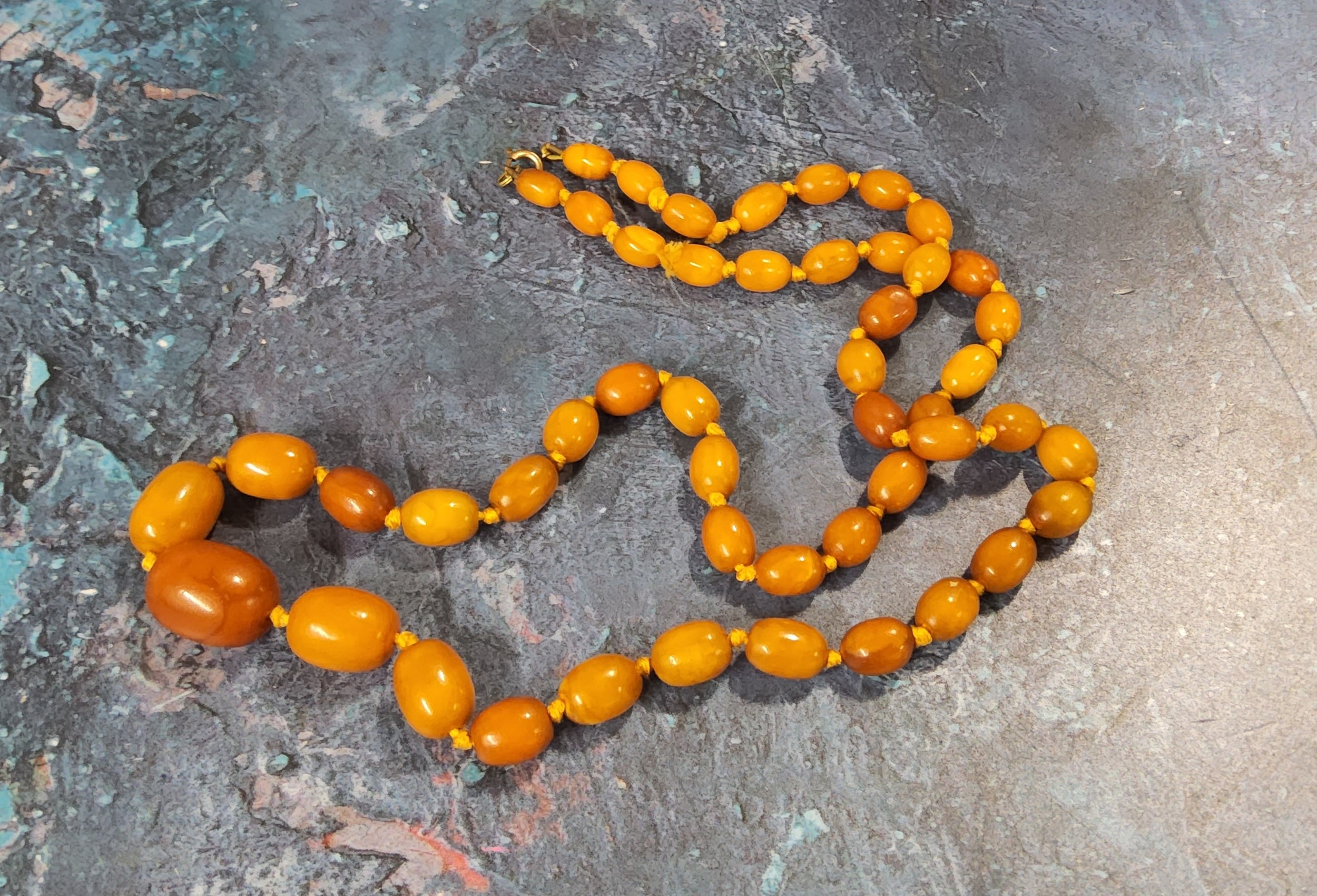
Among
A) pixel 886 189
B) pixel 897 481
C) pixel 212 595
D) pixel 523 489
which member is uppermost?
pixel 886 189

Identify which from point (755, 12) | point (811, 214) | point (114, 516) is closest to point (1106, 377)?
point (811, 214)

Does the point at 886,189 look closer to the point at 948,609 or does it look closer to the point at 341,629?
the point at 948,609

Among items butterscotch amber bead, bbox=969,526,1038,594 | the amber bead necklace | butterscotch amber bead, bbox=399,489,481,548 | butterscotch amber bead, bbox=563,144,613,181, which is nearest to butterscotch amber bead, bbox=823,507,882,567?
the amber bead necklace

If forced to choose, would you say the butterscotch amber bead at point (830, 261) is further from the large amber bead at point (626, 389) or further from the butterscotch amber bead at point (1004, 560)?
the butterscotch amber bead at point (1004, 560)

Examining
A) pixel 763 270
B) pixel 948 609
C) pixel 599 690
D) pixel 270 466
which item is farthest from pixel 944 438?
pixel 270 466

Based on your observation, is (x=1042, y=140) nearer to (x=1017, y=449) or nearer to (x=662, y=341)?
(x=1017, y=449)

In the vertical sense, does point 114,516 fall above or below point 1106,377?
below

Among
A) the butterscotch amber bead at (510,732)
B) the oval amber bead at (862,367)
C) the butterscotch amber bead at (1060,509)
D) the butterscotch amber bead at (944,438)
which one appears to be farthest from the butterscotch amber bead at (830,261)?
the butterscotch amber bead at (510,732)
